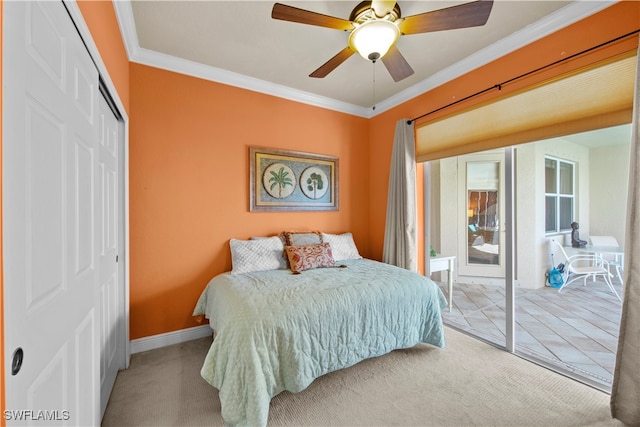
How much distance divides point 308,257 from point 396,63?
1.90 meters

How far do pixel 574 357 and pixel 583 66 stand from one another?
2305 mm

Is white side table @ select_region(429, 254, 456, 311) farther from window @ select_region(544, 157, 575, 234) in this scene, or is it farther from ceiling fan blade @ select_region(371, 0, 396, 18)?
ceiling fan blade @ select_region(371, 0, 396, 18)

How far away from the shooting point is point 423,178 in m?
3.18

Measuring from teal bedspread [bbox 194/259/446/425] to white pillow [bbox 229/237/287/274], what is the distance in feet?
0.43

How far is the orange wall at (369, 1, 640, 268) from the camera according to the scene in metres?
1.66

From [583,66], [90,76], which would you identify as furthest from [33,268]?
[583,66]

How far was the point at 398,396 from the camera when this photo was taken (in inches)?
69.7

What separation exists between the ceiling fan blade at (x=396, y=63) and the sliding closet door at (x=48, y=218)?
5.73ft

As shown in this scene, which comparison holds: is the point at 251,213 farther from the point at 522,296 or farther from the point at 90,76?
the point at 522,296

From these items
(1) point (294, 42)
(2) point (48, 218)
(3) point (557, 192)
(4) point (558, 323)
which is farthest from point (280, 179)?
(3) point (557, 192)

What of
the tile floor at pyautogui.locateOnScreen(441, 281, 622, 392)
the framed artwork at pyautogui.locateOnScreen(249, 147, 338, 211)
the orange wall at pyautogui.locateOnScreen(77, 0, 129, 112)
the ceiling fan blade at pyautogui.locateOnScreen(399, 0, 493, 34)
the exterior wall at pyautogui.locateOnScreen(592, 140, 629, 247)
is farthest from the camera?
the framed artwork at pyautogui.locateOnScreen(249, 147, 338, 211)

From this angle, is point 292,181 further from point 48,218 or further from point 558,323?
point 558,323

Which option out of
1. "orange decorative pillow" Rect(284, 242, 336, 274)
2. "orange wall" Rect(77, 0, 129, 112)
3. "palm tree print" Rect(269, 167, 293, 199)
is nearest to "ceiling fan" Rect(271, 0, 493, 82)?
"orange wall" Rect(77, 0, 129, 112)

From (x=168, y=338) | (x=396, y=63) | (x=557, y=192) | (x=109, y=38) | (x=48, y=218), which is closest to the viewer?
(x=48, y=218)
